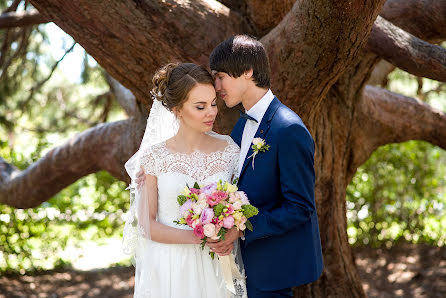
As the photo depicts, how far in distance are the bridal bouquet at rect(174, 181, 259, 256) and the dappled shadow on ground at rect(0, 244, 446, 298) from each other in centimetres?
416

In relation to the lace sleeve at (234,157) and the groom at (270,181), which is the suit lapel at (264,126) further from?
the lace sleeve at (234,157)

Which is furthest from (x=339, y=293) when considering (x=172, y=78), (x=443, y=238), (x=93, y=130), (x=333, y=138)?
(x=443, y=238)

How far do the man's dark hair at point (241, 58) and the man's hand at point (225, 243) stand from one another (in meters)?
0.78

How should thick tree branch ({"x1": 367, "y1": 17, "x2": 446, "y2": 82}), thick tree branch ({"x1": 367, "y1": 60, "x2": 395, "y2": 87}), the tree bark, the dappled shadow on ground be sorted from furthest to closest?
thick tree branch ({"x1": 367, "y1": 60, "x2": 395, "y2": 87})
the dappled shadow on ground
thick tree branch ({"x1": 367, "y1": 17, "x2": 446, "y2": 82})
the tree bark

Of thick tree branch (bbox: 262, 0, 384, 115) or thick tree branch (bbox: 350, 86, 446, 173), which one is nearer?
thick tree branch (bbox: 262, 0, 384, 115)

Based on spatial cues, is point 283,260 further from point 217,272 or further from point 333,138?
point 333,138

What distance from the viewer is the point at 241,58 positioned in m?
2.60

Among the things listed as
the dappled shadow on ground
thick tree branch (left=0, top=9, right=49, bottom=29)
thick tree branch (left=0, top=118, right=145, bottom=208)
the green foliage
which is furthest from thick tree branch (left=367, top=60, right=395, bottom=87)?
thick tree branch (left=0, top=9, right=49, bottom=29)

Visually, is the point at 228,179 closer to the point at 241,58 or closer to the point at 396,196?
the point at 241,58

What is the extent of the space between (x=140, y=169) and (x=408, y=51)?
2106 millimetres

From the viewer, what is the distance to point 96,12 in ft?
11.0

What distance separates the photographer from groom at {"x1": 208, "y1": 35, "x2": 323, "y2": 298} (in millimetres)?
2439

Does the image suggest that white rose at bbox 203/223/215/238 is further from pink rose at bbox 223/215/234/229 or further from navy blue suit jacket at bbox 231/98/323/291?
navy blue suit jacket at bbox 231/98/323/291

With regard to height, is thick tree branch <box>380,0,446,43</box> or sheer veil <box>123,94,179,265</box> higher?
thick tree branch <box>380,0,446,43</box>
